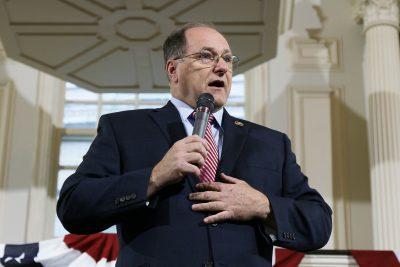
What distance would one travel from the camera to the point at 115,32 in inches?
249

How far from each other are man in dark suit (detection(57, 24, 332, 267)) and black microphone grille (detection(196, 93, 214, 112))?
0.06 m

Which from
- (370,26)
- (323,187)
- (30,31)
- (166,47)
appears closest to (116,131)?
(166,47)

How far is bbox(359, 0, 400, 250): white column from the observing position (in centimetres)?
643

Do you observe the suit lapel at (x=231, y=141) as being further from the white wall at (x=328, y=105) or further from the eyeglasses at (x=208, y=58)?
the white wall at (x=328, y=105)

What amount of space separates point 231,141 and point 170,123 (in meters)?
0.18

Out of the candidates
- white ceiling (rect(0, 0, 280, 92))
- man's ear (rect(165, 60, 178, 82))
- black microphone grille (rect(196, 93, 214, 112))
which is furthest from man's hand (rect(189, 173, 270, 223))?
white ceiling (rect(0, 0, 280, 92))

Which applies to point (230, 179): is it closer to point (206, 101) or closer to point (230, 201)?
point (230, 201)

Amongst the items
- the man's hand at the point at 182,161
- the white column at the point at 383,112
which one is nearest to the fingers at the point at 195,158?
the man's hand at the point at 182,161

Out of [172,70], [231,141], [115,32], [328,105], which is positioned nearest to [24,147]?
[115,32]

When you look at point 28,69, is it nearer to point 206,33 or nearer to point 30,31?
point 30,31

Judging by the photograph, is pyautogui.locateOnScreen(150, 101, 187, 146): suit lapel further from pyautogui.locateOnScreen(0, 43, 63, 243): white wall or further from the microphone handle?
pyautogui.locateOnScreen(0, 43, 63, 243): white wall

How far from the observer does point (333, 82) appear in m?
7.57

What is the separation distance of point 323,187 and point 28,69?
10.6 feet

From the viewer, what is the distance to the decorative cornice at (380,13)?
24.0 feet
